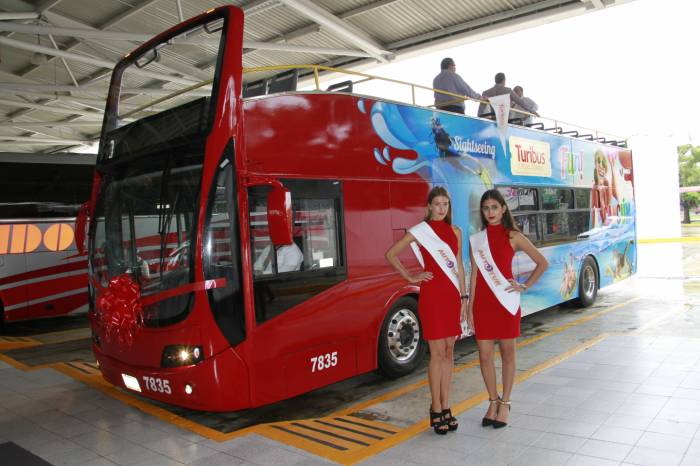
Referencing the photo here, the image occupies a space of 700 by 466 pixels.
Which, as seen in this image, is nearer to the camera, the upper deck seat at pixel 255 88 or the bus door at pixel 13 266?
the upper deck seat at pixel 255 88

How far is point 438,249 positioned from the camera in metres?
4.34

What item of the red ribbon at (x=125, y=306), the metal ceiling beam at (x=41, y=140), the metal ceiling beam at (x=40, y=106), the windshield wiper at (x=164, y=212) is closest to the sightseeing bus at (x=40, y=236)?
the red ribbon at (x=125, y=306)

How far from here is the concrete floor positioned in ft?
13.4

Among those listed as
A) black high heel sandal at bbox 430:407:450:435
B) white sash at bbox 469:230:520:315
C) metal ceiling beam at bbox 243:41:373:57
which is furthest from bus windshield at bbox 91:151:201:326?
metal ceiling beam at bbox 243:41:373:57

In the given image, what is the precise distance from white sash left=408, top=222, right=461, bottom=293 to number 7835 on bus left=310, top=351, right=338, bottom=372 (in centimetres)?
160

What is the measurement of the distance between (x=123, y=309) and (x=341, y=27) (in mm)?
10101

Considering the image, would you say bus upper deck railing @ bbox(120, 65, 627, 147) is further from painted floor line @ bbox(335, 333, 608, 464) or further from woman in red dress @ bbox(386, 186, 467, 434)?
painted floor line @ bbox(335, 333, 608, 464)

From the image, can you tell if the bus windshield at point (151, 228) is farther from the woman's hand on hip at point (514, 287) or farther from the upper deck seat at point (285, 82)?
the woman's hand on hip at point (514, 287)

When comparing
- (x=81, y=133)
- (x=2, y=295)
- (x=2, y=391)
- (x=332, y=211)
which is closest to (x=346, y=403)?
(x=332, y=211)

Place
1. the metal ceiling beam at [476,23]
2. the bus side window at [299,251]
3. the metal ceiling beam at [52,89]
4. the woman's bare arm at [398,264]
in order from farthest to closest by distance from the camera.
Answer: the metal ceiling beam at [52,89] < the metal ceiling beam at [476,23] < the bus side window at [299,251] < the woman's bare arm at [398,264]

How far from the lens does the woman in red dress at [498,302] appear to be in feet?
14.4

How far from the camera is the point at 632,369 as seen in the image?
6.04 m

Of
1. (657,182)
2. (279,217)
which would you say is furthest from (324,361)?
(657,182)

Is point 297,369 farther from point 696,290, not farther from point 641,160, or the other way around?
point 641,160
